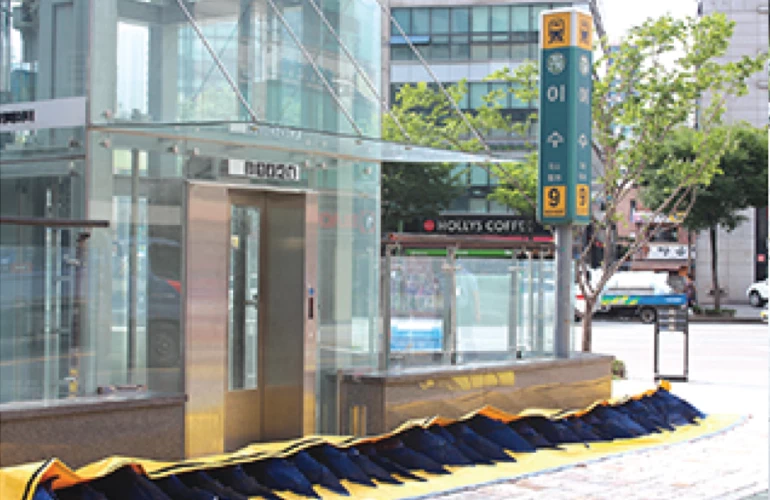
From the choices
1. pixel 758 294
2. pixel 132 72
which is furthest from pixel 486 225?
pixel 132 72

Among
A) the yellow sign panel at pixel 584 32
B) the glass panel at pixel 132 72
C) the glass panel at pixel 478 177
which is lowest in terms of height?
the glass panel at pixel 132 72

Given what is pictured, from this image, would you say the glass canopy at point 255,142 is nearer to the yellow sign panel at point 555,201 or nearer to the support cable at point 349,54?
the support cable at point 349,54

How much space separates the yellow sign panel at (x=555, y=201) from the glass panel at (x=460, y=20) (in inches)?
1526

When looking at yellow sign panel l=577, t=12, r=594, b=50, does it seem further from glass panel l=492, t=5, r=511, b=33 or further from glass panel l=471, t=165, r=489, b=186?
glass panel l=471, t=165, r=489, b=186

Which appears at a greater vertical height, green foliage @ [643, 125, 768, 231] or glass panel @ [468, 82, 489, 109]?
glass panel @ [468, 82, 489, 109]

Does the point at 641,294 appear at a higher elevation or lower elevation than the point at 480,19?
lower

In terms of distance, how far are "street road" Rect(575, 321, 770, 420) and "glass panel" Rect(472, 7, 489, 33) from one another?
1732cm

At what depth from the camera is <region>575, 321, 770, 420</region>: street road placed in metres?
15.1

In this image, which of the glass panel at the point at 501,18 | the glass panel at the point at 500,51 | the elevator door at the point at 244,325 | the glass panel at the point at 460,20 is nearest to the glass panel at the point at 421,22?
the glass panel at the point at 460,20

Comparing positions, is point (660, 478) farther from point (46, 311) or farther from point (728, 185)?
point (728, 185)

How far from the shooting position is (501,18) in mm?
49469

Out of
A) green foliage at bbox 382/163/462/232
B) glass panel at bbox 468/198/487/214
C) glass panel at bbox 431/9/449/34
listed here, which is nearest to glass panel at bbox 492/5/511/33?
glass panel at bbox 431/9/449/34

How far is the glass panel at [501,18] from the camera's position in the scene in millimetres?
49281

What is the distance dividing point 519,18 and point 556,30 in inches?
Answer: 1492
